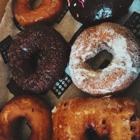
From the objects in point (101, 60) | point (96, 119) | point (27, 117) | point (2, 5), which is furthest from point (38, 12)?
point (96, 119)

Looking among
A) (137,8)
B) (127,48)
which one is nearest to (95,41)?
(127,48)

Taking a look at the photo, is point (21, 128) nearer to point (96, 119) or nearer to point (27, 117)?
point (27, 117)

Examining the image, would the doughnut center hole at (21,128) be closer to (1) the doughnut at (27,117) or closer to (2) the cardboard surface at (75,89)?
(1) the doughnut at (27,117)

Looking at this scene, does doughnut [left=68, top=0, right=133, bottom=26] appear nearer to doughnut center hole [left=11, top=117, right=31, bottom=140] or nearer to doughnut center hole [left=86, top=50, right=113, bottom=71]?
doughnut center hole [left=86, top=50, right=113, bottom=71]

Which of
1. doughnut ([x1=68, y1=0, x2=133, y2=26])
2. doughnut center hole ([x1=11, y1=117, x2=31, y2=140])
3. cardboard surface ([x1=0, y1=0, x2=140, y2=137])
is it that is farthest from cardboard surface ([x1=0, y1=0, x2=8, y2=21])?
doughnut center hole ([x1=11, y1=117, x2=31, y2=140])

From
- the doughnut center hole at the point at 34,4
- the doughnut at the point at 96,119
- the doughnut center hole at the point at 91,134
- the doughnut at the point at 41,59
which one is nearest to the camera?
the doughnut at the point at 96,119

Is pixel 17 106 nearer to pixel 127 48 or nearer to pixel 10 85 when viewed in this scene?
pixel 10 85

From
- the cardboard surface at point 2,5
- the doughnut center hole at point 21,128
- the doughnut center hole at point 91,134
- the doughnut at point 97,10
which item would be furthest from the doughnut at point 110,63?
the cardboard surface at point 2,5
